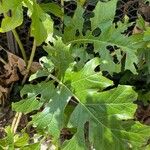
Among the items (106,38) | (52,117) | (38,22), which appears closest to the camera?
(38,22)

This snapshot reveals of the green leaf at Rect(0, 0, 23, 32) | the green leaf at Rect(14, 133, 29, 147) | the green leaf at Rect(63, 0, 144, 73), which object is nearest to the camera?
the green leaf at Rect(0, 0, 23, 32)

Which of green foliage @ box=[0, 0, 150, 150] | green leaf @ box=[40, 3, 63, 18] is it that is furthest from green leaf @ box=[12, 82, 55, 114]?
green leaf @ box=[40, 3, 63, 18]

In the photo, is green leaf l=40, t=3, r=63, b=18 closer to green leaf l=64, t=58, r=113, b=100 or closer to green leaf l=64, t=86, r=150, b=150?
green leaf l=64, t=58, r=113, b=100

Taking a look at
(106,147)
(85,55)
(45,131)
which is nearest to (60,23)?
(85,55)

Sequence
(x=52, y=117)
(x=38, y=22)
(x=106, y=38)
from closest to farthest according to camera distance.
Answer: (x=38, y=22) < (x=52, y=117) < (x=106, y=38)

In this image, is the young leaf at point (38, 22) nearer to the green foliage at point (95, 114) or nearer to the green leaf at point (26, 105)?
the green foliage at point (95, 114)

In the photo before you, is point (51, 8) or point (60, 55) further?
point (51, 8)

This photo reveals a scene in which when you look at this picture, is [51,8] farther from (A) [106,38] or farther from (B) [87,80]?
(B) [87,80]

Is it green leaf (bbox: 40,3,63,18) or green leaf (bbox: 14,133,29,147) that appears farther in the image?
green leaf (bbox: 40,3,63,18)

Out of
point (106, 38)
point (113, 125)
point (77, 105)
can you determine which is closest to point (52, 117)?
point (77, 105)

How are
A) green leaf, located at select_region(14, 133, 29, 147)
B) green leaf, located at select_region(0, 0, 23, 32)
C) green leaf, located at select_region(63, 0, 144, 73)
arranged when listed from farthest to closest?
1. green leaf, located at select_region(63, 0, 144, 73)
2. green leaf, located at select_region(14, 133, 29, 147)
3. green leaf, located at select_region(0, 0, 23, 32)

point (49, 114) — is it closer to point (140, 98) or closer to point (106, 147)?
point (106, 147)
